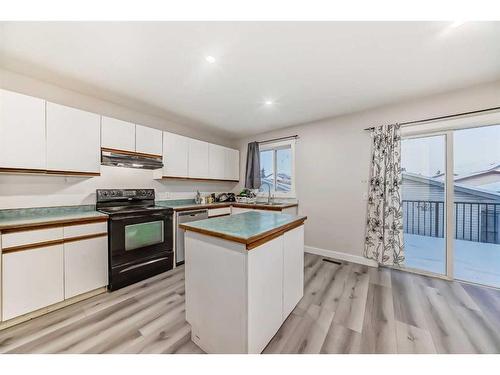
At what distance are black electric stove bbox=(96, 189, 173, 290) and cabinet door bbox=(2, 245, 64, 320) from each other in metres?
0.45

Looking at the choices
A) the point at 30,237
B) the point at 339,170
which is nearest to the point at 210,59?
the point at 30,237

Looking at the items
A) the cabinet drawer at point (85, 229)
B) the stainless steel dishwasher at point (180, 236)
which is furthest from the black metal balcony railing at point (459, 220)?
the cabinet drawer at point (85, 229)

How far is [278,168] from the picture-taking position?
420cm

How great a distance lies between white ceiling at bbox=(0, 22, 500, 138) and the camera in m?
1.48

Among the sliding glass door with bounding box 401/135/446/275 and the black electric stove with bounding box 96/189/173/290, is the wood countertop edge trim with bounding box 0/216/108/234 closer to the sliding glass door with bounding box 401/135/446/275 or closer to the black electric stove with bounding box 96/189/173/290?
the black electric stove with bounding box 96/189/173/290

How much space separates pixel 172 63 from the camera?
1.90 m

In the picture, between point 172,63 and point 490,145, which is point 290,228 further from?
point 490,145

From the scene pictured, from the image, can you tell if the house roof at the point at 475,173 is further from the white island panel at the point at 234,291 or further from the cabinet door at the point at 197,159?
the cabinet door at the point at 197,159

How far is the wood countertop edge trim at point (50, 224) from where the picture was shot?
1674 mm

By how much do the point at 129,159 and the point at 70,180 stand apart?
718mm

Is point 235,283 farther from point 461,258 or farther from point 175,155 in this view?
point 461,258

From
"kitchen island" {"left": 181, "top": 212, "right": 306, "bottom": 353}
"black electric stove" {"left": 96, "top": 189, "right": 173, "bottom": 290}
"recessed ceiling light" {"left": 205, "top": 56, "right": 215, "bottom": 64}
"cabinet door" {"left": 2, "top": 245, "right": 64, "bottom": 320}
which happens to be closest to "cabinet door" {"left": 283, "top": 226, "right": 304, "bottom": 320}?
"kitchen island" {"left": 181, "top": 212, "right": 306, "bottom": 353}

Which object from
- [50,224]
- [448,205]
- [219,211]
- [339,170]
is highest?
[339,170]
